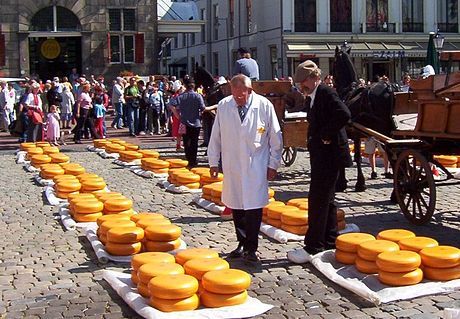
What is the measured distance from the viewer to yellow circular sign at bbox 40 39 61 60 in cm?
3588

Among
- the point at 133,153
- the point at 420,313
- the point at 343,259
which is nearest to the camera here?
the point at 420,313

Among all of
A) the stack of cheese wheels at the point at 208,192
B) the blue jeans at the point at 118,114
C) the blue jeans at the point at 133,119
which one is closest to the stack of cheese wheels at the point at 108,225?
the stack of cheese wheels at the point at 208,192

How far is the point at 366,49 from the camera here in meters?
43.8

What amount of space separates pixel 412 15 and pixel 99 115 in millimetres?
28671

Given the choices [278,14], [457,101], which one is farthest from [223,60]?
[457,101]

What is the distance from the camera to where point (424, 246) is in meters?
7.04

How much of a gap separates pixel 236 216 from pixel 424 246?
6.29ft

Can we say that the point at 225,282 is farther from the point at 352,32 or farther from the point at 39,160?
the point at 352,32

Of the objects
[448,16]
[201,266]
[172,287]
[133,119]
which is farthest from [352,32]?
[172,287]

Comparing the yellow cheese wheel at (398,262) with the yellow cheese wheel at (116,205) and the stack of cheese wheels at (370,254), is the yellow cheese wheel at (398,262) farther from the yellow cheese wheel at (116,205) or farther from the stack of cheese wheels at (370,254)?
the yellow cheese wheel at (116,205)

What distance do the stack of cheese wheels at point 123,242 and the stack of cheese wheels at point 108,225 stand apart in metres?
0.24

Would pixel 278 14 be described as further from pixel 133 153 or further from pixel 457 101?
pixel 457 101

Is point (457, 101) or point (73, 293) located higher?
point (457, 101)

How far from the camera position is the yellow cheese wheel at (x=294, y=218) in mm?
8875
